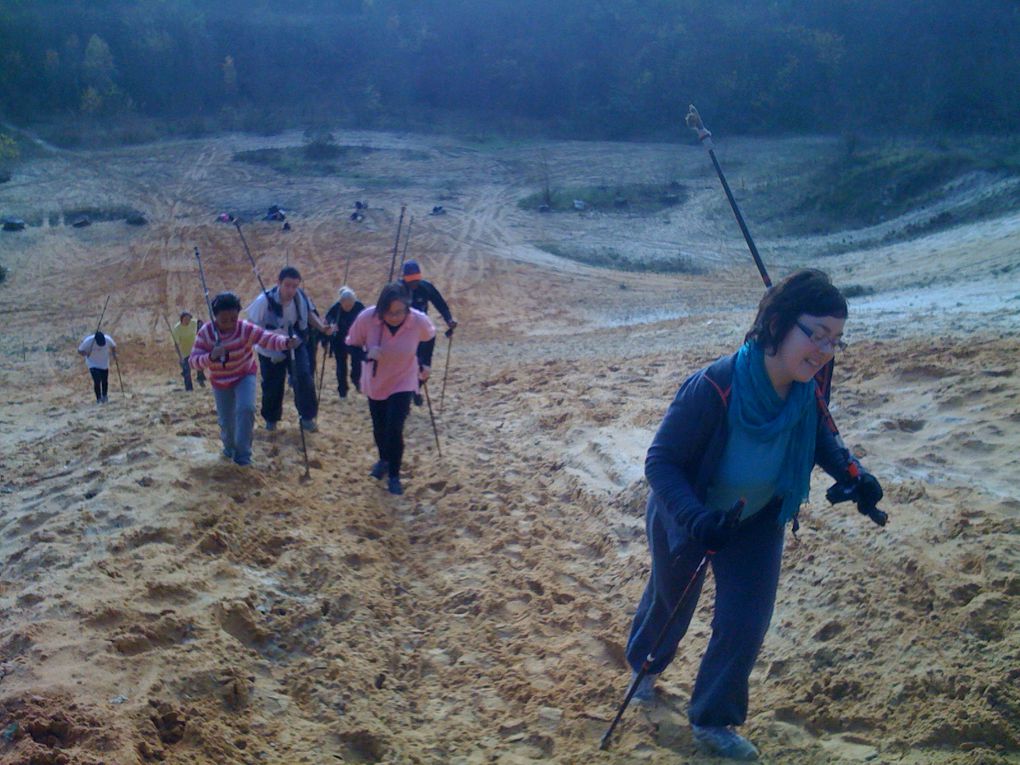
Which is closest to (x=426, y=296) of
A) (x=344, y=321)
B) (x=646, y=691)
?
(x=344, y=321)

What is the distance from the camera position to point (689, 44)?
154ft

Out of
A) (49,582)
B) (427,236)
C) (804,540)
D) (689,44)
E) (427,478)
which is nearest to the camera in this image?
(49,582)

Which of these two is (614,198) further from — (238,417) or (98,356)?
(238,417)

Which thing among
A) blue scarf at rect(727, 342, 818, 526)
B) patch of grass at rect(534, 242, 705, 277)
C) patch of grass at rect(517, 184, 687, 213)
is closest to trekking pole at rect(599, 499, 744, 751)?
blue scarf at rect(727, 342, 818, 526)

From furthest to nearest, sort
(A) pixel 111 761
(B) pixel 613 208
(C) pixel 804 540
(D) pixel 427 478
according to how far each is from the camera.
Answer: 1. (B) pixel 613 208
2. (D) pixel 427 478
3. (C) pixel 804 540
4. (A) pixel 111 761

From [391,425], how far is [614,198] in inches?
1018

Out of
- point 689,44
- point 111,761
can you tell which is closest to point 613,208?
point 689,44

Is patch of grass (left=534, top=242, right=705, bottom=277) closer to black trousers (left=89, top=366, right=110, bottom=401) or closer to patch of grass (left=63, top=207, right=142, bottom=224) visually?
patch of grass (left=63, top=207, right=142, bottom=224)

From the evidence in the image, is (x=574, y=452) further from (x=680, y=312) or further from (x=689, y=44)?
(x=689, y=44)

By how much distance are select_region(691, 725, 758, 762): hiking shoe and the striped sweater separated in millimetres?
4779

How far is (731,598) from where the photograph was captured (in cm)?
359

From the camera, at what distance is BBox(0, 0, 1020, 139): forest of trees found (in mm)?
42438

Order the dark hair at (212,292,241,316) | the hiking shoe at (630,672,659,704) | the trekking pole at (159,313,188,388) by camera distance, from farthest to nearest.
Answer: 1. the trekking pole at (159,313,188,388)
2. the dark hair at (212,292,241,316)
3. the hiking shoe at (630,672,659,704)

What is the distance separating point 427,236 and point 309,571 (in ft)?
74.0
